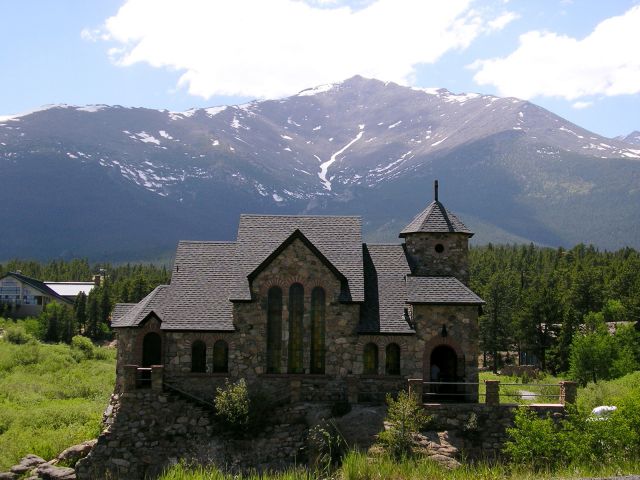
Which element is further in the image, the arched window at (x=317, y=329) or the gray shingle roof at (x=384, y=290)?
the arched window at (x=317, y=329)

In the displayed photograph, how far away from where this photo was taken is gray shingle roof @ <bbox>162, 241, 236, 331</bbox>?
36.3 metres

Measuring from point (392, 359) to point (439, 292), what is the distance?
3.88m

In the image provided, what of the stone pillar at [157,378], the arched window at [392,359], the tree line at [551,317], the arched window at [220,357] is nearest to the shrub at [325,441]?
the arched window at [392,359]

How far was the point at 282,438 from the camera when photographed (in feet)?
107

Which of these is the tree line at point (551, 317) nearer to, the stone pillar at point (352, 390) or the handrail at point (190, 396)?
the stone pillar at point (352, 390)

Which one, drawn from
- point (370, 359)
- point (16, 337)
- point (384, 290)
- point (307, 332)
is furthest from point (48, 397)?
point (16, 337)

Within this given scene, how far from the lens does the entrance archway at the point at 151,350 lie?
36.9 meters

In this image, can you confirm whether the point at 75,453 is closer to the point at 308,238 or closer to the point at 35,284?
the point at 308,238

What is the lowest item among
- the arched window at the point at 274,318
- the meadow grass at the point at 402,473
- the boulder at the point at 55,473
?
the boulder at the point at 55,473

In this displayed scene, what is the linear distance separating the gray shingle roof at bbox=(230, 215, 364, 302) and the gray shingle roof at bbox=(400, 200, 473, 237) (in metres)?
3.04

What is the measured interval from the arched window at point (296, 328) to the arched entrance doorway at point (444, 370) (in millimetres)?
6334

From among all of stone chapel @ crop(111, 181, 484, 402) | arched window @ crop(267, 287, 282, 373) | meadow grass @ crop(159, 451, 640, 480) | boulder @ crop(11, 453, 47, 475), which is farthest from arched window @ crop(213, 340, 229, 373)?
meadow grass @ crop(159, 451, 640, 480)

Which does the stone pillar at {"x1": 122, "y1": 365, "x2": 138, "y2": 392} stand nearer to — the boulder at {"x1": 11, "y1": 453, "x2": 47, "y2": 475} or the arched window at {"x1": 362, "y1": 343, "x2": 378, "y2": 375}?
the boulder at {"x1": 11, "y1": 453, "x2": 47, "y2": 475}

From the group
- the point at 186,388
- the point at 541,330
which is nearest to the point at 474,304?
the point at 186,388
